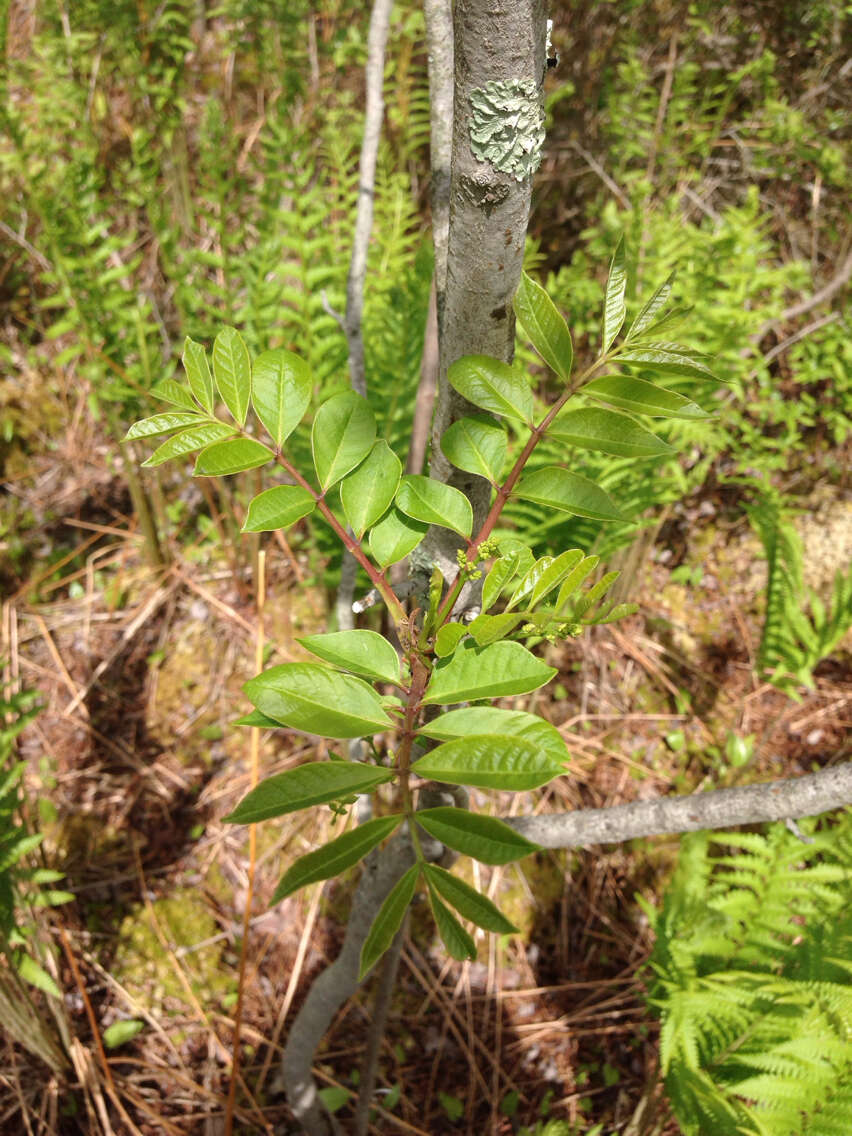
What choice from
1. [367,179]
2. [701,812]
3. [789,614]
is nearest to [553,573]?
[701,812]

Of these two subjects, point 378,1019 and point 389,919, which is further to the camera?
point 378,1019

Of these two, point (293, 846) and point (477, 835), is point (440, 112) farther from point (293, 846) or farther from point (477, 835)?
point (293, 846)

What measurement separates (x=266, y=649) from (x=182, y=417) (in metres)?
1.61

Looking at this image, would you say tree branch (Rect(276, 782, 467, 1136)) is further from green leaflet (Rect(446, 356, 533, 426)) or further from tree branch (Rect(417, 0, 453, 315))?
tree branch (Rect(417, 0, 453, 315))

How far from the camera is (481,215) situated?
1.63ft

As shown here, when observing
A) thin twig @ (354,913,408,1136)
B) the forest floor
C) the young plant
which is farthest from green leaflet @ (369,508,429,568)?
the forest floor

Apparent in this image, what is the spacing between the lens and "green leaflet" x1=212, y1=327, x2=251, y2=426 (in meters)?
0.54

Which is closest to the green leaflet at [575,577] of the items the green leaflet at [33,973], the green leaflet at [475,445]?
the green leaflet at [475,445]

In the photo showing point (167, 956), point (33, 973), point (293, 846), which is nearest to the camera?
point (33, 973)

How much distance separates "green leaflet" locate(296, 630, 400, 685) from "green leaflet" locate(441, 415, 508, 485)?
15cm

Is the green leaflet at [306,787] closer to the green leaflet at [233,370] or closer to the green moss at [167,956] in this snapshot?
the green leaflet at [233,370]

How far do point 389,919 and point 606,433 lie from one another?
369 mm

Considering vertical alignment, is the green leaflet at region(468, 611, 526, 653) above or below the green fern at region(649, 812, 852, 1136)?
above

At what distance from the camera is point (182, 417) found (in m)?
0.54
